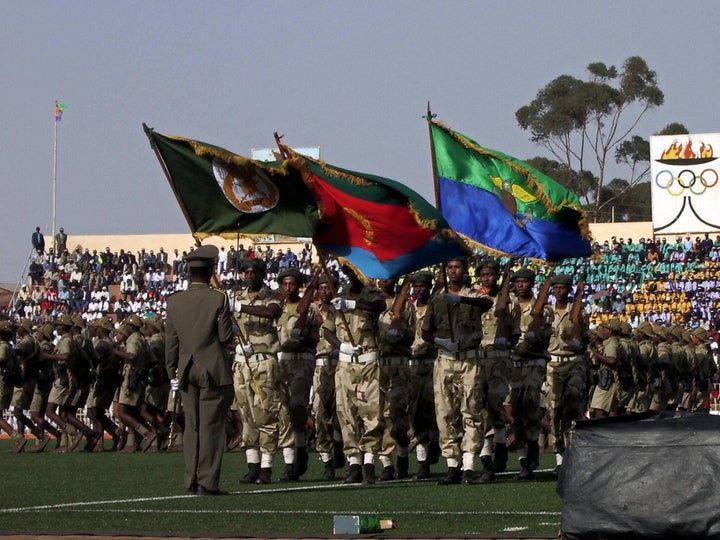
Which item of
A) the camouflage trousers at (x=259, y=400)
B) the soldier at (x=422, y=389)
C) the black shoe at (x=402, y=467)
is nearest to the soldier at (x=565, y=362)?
the soldier at (x=422, y=389)

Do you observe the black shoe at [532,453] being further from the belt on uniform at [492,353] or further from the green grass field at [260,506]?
the belt on uniform at [492,353]

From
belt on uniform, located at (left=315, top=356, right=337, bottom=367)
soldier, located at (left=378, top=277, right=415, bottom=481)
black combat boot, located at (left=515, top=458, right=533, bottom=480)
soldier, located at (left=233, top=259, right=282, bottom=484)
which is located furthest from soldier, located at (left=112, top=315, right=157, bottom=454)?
black combat boot, located at (left=515, top=458, right=533, bottom=480)

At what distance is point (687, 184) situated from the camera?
46.1 meters

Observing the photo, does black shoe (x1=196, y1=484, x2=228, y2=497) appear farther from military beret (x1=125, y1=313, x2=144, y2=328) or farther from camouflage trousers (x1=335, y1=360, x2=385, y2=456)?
military beret (x1=125, y1=313, x2=144, y2=328)

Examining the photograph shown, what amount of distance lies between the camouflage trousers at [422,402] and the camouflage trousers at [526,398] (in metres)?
0.83

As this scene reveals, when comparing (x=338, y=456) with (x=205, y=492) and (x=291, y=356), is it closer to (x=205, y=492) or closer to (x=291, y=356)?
(x=291, y=356)

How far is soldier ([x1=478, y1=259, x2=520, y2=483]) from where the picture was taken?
14922 mm

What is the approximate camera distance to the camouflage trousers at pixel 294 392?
1500cm

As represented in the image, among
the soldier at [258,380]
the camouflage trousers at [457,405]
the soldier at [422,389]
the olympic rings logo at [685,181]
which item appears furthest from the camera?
the olympic rings logo at [685,181]

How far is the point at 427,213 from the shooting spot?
14531 millimetres

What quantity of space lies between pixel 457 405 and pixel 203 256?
3094 millimetres

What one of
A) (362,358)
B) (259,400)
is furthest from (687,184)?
(259,400)

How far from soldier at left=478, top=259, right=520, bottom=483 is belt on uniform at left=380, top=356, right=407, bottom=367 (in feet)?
2.68

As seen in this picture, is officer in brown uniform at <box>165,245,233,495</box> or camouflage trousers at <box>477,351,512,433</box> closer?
officer in brown uniform at <box>165,245,233,495</box>
